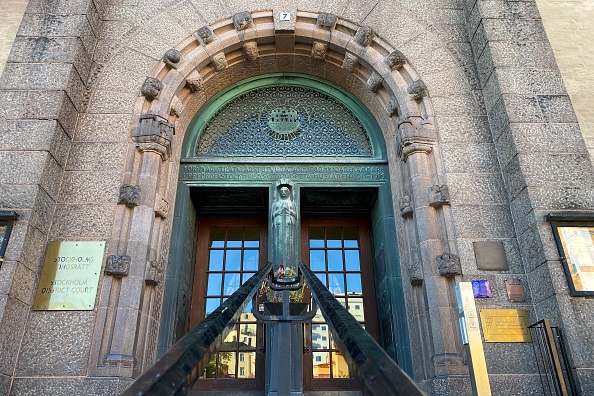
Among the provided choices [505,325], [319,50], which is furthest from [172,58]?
[505,325]

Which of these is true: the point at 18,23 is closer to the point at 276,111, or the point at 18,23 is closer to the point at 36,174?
the point at 36,174

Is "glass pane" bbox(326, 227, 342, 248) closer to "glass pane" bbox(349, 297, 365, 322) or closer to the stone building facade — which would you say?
the stone building facade

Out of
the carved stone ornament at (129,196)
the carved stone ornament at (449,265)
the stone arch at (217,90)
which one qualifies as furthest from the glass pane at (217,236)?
the carved stone ornament at (449,265)

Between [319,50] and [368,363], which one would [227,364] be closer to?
[319,50]

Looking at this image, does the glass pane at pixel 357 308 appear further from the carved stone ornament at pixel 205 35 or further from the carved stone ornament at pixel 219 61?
the carved stone ornament at pixel 205 35

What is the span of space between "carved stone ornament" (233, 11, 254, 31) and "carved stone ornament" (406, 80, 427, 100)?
2628 mm

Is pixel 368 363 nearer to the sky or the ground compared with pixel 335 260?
nearer to the ground

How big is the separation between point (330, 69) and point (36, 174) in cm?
447

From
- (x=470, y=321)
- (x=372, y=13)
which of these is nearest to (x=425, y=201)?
(x=470, y=321)

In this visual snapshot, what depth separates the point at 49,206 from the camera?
5270 millimetres

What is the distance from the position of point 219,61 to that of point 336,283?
3766mm

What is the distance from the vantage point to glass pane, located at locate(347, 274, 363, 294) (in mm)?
6635

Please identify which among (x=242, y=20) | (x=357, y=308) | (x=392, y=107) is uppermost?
(x=242, y=20)

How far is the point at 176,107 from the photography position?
6.44 m
